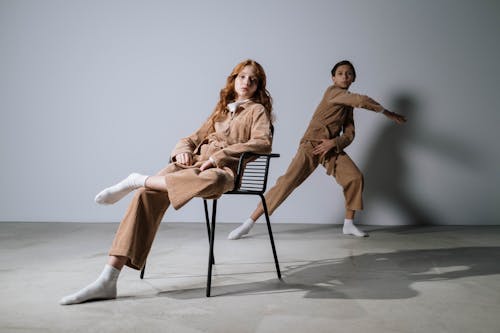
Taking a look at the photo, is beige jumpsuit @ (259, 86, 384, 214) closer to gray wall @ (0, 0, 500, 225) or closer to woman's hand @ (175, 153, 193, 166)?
gray wall @ (0, 0, 500, 225)

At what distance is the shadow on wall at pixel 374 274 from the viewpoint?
2.24 meters

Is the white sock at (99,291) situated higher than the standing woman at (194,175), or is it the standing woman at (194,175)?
the standing woman at (194,175)

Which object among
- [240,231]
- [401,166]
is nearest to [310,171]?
[240,231]

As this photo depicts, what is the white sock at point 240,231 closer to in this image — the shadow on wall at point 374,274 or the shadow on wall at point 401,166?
the shadow on wall at point 374,274

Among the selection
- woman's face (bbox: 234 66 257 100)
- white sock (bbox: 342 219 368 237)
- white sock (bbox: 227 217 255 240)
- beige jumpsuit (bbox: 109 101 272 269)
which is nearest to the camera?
beige jumpsuit (bbox: 109 101 272 269)

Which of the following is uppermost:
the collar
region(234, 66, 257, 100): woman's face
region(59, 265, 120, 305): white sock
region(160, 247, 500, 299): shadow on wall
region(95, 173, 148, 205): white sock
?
region(234, 66, 257, 100): woman's face

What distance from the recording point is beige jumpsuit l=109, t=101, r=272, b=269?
2109 mm

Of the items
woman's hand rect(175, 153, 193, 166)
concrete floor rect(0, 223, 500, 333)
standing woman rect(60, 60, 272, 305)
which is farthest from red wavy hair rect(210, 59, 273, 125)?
concrete floor rect(0, 223, 500, 333)

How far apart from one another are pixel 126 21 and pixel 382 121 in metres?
2.66

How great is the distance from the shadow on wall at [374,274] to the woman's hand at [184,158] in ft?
2.07

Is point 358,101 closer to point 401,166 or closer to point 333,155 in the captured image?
point 333,155

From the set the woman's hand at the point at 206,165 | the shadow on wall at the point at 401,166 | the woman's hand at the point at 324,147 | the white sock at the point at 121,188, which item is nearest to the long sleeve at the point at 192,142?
the woman's hand at the point at 206,165

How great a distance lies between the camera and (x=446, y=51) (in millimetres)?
4812

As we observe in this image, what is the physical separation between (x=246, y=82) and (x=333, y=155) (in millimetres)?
1744
